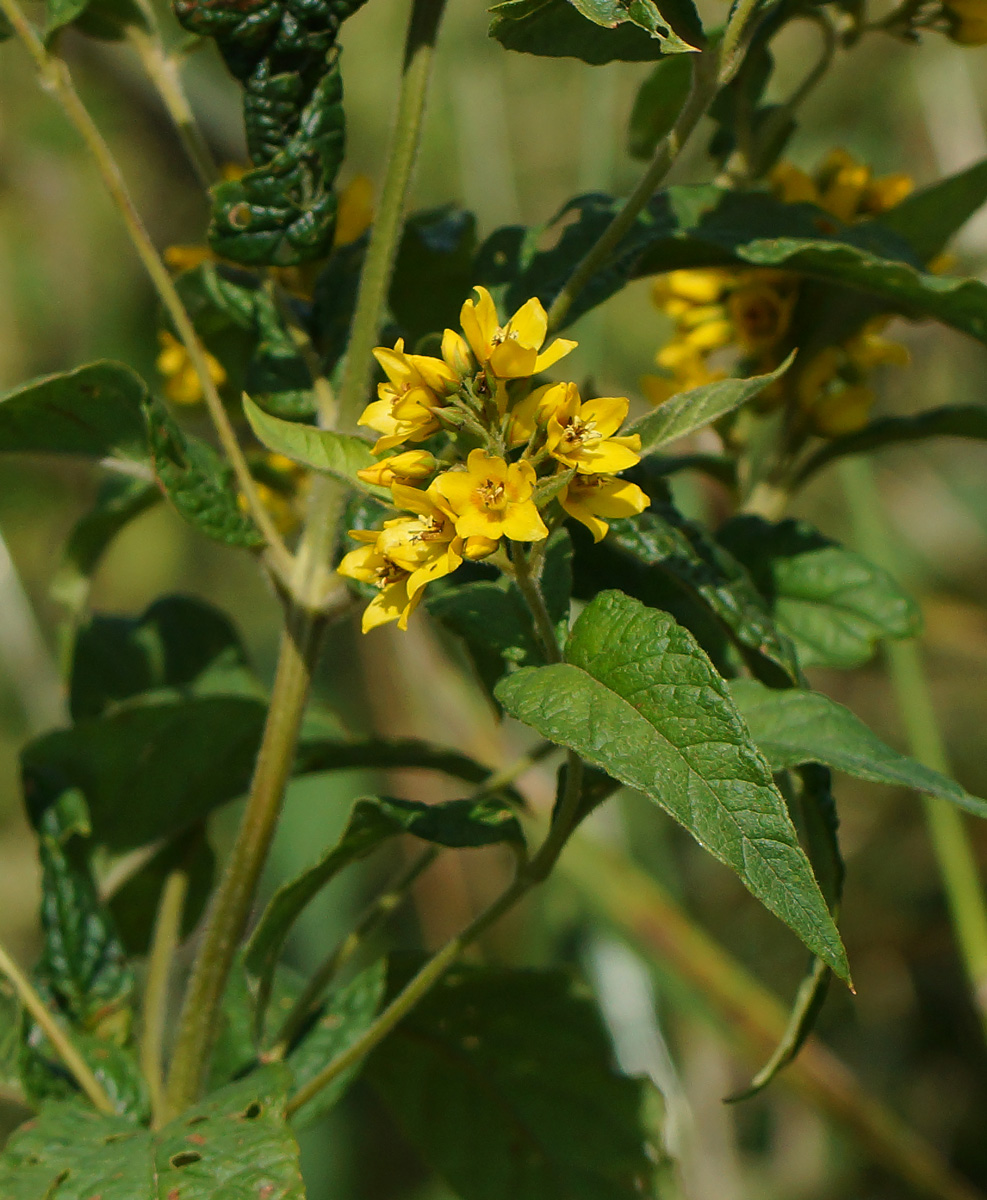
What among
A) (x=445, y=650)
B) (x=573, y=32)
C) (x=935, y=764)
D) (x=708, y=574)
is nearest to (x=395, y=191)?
(x=573, y=32)

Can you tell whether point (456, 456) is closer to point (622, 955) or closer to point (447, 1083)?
point (447, 1083)

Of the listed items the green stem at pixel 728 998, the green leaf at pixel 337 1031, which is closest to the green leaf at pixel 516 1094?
the green leaf at pixel 337 1031

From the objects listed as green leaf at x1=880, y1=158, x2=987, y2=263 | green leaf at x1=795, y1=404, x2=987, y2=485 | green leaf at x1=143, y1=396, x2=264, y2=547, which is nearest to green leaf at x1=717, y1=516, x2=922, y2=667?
green leaf at x1=795, y1=404, x2=987, y2=485

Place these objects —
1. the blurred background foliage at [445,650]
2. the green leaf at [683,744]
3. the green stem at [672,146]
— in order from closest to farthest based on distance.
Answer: the green leaf at [683,744], the green stem at [672,146], the blurred background foliage at [445,650]

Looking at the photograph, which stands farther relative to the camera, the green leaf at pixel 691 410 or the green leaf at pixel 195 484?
the green leaf at pixel 195 484

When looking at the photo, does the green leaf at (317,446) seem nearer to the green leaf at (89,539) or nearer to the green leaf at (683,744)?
the green leaf at (683,744)

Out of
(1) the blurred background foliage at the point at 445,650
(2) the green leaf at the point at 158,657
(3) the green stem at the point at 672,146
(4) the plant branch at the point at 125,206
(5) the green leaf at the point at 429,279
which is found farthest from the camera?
(1) the blurred background foliage at the point at 445,650

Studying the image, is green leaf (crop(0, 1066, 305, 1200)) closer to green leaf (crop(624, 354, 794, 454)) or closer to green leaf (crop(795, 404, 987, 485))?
green leaf (crop(624, 354, 794, 454))
